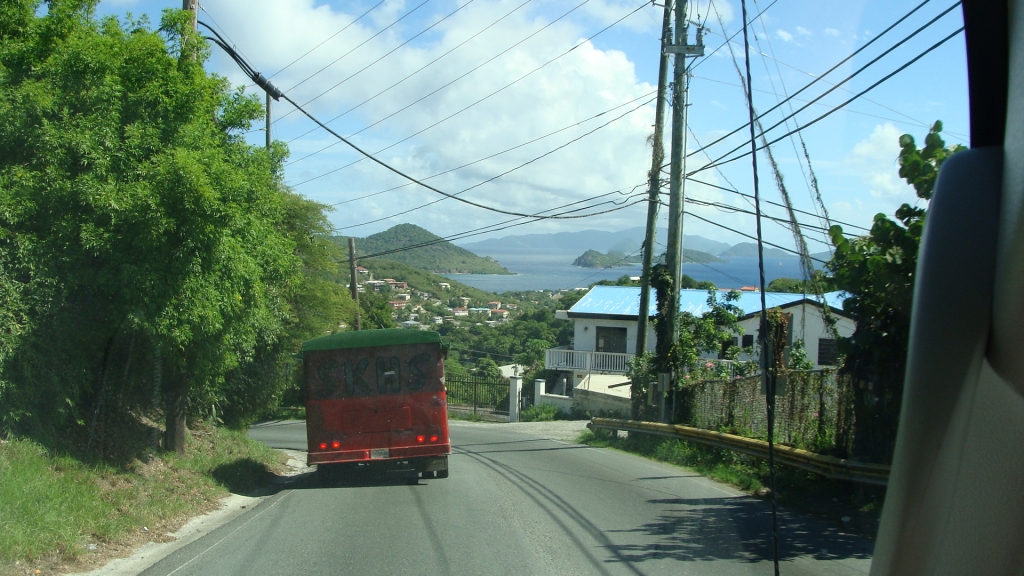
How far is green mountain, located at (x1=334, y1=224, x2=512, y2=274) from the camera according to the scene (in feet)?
108

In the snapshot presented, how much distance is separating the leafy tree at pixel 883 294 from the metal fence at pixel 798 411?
2.80ft

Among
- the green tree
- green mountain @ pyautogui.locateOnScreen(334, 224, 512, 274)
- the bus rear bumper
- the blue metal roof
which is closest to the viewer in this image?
the bus rear bumper

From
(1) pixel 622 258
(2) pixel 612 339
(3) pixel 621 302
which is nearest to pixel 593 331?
(2) pixel 612 339

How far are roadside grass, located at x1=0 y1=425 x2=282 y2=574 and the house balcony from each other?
23.2 m

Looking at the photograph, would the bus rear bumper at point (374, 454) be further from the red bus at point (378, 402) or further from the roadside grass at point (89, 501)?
the roadside grass at point (89, 501)

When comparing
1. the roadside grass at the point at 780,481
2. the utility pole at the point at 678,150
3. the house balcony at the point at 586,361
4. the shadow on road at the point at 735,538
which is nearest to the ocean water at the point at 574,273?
the utility pole at the point at 678,150

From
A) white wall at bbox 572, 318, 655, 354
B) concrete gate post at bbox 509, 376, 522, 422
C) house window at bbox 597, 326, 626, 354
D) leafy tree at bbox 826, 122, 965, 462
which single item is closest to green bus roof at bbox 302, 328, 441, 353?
leafy tree at bbox 826, 122, 965, 462

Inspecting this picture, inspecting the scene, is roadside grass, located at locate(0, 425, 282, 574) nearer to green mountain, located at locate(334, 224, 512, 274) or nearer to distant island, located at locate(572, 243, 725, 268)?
distant island, located at locate(572, 243, 725, 268)

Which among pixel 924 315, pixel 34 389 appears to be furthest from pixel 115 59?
pixel 924 315

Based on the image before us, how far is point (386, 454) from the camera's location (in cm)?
1343

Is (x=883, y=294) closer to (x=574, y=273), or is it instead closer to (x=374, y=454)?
(x=374, y=454)

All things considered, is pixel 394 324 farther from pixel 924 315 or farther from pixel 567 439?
pixel 924 315

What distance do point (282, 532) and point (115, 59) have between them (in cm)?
668

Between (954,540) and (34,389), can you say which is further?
(34,389)
